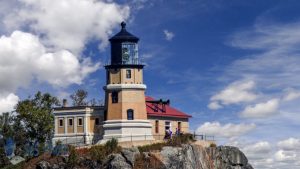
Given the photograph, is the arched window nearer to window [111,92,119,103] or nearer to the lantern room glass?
window [111,92,119,103]

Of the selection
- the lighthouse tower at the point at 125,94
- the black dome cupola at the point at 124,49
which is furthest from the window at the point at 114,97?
the black dome cupola at the point at 124,49

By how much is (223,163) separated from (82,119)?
1700 cm

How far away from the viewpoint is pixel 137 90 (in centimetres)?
7138

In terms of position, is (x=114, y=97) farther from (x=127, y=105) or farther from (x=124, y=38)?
(x=124, y=38)

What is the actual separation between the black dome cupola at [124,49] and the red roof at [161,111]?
6.07 meters

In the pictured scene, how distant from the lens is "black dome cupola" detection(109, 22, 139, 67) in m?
71.7

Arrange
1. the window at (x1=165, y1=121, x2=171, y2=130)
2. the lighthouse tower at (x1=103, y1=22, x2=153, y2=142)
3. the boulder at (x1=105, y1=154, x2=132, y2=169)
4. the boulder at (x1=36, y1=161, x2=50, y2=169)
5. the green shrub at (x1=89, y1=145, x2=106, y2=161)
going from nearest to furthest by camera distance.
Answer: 1. the boulder at (x1=105, y1=154, x2=132, y2=169)
2. the green shrub at (x1=89, y1=145, x2=106, y2=161)
3. the boulder at (x1=36, y1=161, x2=50, y2=169)
4. the lighthouse tower at (x1=103, y1=22, x2=153, y2=142)
5. the window at (x1=165, y1=121, x2=171, y2=130)

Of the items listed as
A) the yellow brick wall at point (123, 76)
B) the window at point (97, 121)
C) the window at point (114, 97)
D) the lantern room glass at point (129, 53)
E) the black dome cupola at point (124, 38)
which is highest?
the black dome cupola at point (124, 38)

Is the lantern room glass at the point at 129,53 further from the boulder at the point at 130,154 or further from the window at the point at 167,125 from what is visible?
the boulder at the point at 130,154

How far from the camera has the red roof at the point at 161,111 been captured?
7425cm

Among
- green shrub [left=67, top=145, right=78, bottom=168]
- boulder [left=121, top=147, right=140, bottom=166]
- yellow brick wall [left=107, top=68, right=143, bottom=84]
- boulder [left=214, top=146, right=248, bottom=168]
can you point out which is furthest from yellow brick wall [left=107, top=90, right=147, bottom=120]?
boulder [left=214, top=146, right=248, bottom=168]

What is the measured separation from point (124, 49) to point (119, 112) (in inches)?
273

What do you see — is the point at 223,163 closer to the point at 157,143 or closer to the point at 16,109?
the point at 157,143

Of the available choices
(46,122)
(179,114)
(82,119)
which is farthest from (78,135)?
(179,114)
